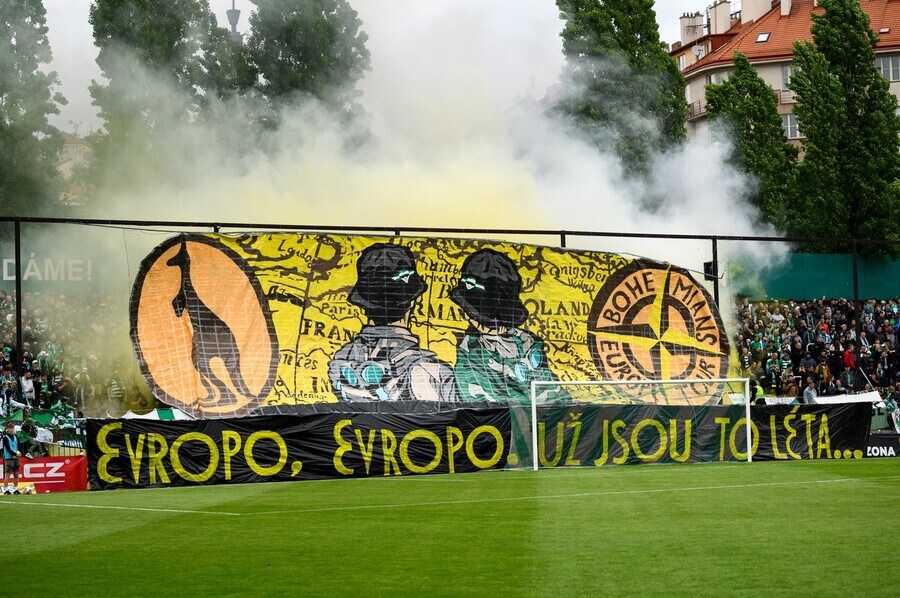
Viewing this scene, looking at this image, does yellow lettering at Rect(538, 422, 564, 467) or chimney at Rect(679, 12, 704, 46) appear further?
chimney at Rect(679, 12, 704, 46)

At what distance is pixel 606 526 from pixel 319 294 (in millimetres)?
15742

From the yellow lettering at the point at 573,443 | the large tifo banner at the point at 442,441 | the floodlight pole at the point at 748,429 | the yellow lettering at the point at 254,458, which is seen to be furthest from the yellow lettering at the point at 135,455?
the floodlight pole at the point at 748,429

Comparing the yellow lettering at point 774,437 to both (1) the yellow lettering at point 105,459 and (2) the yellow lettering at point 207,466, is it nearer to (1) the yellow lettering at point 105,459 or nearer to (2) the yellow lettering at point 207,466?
(2) the yellow lettering at point 207,466

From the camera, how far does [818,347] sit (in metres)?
31.8

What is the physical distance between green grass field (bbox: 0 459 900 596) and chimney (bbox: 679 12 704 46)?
228 ft

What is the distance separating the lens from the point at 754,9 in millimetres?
76250

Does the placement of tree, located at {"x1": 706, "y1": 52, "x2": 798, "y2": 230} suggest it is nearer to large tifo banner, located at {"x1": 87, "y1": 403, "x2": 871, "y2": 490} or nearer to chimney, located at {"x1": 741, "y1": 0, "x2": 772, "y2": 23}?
large tifo banner, located at {"x1": 87, "y1": 403, "x2": 871, "y2": 490}

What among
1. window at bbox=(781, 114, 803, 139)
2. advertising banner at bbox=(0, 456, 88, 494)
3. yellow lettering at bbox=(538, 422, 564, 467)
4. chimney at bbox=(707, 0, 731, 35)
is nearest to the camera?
advertising banner at bbox=(0, 456, 88, 494)

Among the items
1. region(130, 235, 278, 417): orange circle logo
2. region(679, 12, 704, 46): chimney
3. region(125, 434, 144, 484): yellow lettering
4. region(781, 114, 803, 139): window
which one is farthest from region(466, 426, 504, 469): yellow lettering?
region(679, 12, 704, 46): chimney

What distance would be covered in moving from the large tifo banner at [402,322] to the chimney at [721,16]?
5491 centimetres

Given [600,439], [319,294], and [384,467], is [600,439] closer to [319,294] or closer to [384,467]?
[384,467]

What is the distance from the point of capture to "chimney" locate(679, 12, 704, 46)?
82812 millimetres

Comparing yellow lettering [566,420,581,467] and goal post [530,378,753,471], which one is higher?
goal post [530,378,753,471]

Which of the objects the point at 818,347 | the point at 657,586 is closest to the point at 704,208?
the point at 818,347
